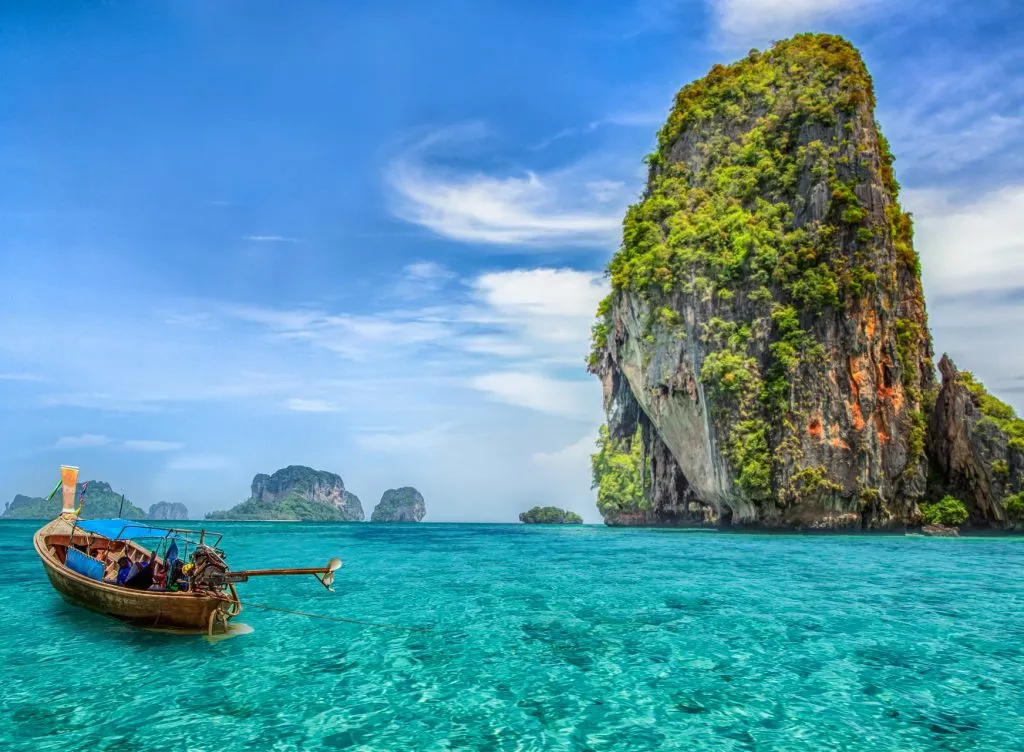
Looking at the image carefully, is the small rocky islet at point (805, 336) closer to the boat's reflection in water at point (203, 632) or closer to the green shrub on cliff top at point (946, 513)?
the green shrub on cliff top at point (946, 513)

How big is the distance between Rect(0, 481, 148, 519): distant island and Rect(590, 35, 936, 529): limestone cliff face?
13067 centimetres

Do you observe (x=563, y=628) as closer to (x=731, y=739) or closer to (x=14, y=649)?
(x=731, y=739)

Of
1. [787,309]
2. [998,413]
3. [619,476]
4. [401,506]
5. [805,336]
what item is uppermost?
[787,309]

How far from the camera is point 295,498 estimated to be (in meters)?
173

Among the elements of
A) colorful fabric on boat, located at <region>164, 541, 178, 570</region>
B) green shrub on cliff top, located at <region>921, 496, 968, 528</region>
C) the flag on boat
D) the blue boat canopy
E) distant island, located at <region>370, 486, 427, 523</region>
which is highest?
the flag on boat

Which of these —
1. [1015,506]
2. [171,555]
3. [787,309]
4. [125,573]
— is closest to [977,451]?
[1015,506]

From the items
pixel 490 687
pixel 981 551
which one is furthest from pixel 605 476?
pixel 490 687

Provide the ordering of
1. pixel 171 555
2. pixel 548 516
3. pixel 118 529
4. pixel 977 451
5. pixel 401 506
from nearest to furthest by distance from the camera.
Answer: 1. pixel 171 555
2. pixel 118 529
3. pixel 977 451
4. pixel 548 516
5. pixel 401 506

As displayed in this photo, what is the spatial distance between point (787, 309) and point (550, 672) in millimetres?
43047

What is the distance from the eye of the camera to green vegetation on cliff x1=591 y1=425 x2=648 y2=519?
69.6 m

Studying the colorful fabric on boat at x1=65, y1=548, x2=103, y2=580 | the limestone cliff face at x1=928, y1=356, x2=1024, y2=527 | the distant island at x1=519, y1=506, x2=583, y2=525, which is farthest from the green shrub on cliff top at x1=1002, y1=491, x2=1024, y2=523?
the distant island at x1=519, y1=506, x2=583, y2=525

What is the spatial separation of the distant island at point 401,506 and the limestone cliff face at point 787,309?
145m

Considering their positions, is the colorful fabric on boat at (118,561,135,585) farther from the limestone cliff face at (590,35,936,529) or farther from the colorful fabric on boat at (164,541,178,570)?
the limestone cliff face at (590,35,936,529)

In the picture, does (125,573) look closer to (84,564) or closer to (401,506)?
(84,564)
